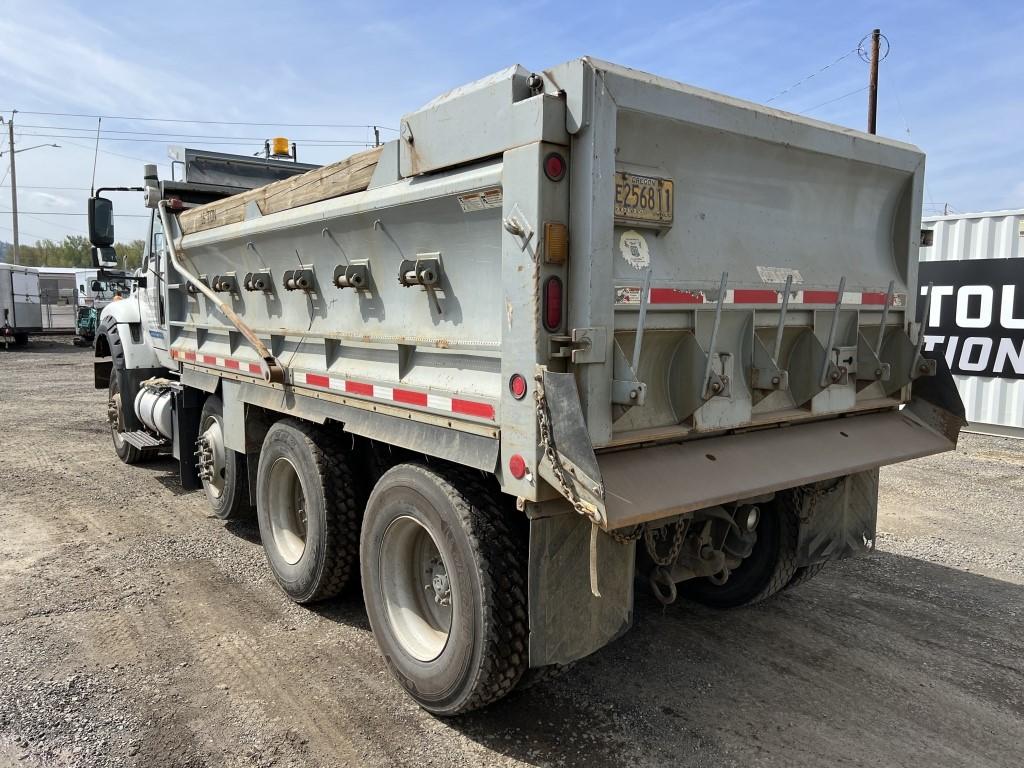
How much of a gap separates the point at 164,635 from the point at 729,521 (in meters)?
3.26

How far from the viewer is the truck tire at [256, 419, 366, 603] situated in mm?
4293

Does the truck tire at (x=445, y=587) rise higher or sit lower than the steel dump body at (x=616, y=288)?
lower

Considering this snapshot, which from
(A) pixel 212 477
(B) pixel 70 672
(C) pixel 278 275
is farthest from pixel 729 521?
(A) pixel 212 477

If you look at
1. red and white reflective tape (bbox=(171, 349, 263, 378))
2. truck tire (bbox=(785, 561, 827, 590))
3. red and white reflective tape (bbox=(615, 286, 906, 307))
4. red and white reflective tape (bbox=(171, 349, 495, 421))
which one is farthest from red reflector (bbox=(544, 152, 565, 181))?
truck tire (bbox=(785, 561, 827, 590))

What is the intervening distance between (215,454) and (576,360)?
14.6ft

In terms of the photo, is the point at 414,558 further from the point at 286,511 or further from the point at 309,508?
the point at 286,511

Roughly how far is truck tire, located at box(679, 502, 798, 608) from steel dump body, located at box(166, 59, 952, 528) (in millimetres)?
763

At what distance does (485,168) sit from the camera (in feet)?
9.61

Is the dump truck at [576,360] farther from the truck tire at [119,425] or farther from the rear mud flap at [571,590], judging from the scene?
the truck tire at [119,425]

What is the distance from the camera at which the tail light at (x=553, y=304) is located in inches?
107

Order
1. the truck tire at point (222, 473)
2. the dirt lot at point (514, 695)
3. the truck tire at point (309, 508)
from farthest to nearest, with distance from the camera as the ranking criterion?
the truck tire at point (222, 473) → the truck tire at point (309, 508) → the dirt lot at point (514, 695)

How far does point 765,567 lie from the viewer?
4.44m

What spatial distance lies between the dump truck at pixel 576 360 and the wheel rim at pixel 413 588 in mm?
11

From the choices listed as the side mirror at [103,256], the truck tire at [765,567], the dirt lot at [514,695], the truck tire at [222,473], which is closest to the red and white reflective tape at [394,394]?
the truck tire at [222,473]
